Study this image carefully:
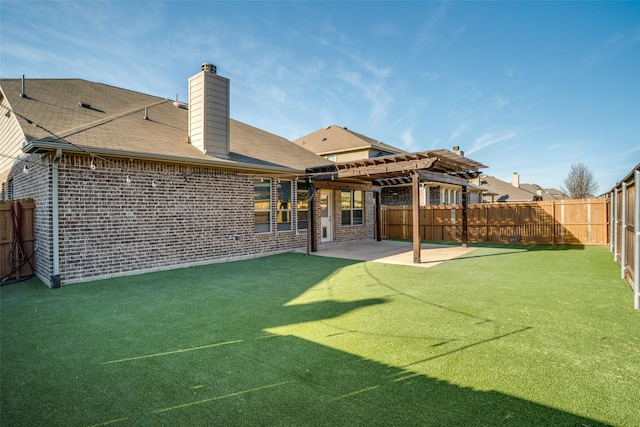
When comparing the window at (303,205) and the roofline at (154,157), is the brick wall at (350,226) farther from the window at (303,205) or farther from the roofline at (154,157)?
the roofline at (154,157)

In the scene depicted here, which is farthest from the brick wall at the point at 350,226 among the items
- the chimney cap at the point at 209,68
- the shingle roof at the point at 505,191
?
the shingle roof at the point at 505,191

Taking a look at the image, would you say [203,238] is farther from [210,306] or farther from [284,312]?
[284,312]

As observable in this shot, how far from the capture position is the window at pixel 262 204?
11055 millimetres

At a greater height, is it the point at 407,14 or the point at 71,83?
the point at 407,14

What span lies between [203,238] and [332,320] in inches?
234

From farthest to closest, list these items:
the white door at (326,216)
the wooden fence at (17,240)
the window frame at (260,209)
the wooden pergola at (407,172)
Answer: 1. the white door at (326,216)
2. the window frame at (260,209)
3. the wooden pergola at (407,172)
4. the wooden fence at (17,240)

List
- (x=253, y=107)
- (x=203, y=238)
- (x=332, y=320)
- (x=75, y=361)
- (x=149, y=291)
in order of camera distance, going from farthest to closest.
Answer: (x=253, y=107) → (x=203, y=238) → (x=149, y=291) → (x=332, y=320) → (x=75, y=361)

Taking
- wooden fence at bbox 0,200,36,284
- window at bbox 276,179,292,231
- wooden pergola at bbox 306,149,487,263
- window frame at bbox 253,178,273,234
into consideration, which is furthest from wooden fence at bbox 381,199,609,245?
wooden fence at bbox 0,200,36,284

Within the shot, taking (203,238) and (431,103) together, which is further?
(431,103)

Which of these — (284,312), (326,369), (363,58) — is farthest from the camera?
(363,58)

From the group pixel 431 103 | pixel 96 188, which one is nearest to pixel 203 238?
pixel 96 188

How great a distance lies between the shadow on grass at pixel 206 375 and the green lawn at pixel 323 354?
0.05ft

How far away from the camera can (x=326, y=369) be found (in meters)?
3.32

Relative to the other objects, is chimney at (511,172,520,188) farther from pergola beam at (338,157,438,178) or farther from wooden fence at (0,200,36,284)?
wooden fence at (0,200,36,284)
